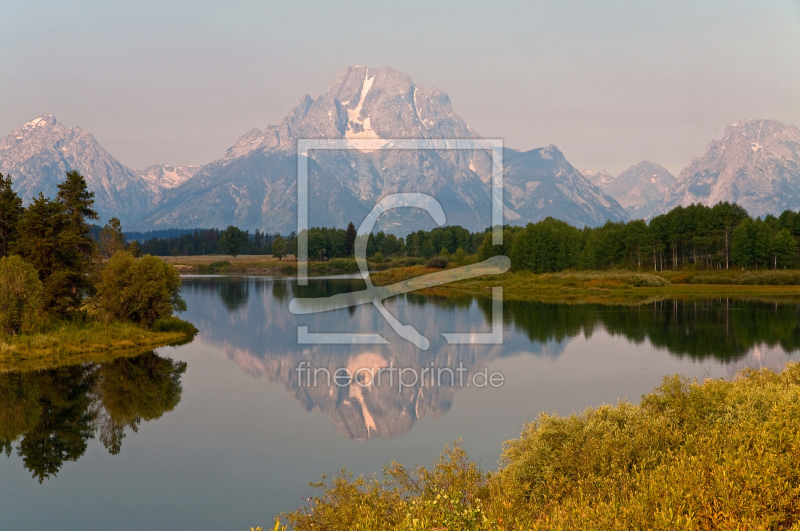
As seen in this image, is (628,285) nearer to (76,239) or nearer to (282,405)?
(282,405)

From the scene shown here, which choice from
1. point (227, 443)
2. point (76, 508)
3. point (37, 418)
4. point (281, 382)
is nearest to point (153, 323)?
point (281, 382)

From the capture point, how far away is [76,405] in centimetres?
3369

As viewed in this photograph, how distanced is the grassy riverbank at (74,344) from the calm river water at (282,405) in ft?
6.87

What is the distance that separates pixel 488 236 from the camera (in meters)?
140

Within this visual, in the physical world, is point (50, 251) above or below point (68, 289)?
→ above

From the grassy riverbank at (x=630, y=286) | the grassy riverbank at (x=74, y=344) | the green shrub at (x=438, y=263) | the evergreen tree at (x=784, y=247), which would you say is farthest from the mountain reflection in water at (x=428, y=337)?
the green shrub at (x=438, y=263)

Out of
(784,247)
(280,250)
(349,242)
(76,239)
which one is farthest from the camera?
(280,250)

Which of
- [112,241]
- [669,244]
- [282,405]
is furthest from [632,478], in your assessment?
[669,244]

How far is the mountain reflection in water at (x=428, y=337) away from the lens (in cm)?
3519

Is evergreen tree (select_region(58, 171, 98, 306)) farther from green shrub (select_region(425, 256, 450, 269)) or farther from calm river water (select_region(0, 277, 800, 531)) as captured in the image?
green shrub (select_region(425, 256, 450, 269))

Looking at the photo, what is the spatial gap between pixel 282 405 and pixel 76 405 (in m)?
10.9

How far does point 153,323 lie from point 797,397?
169 ft

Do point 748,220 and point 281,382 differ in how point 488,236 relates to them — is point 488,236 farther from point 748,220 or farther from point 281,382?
point 281,382

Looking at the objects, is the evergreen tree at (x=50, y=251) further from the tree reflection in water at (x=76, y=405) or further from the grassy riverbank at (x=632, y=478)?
the grassy riverbank at (x=632, y=478)
